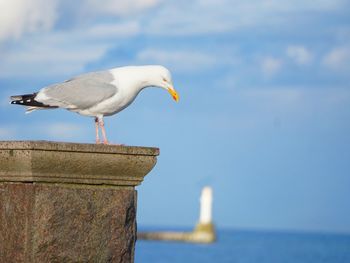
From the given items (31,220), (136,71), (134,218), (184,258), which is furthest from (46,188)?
(184,258)

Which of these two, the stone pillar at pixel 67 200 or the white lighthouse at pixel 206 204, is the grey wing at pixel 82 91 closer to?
the stone pillar at pixel 67 200

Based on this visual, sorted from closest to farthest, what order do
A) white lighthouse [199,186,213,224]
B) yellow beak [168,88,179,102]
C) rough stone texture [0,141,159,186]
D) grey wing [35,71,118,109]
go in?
rough stone texture [0,141,159,186], grey wing [35,71,118,109], yellow beak [168,88,179,102], white lighthouse [199,186,213,224]

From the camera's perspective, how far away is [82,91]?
24.5 ft

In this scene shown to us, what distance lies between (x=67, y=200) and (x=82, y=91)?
1.00m

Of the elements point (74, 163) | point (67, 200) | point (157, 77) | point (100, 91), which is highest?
point (157, 77)

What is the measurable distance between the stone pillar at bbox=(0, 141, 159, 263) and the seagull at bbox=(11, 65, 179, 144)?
0.56m

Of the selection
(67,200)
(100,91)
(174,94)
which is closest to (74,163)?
(67,200)

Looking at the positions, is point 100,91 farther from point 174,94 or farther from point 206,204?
point 206,204

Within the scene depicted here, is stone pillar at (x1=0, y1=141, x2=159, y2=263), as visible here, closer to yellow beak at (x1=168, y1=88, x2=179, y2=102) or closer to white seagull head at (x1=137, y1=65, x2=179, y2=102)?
white seagull head at (x1=137, y1=65, x2=179, y2=102)

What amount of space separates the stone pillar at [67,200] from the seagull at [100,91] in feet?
1.83

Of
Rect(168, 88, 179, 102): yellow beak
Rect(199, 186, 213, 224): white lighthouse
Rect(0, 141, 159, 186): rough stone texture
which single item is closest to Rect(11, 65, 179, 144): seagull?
Rect(168, 88, 179, 102): yellow beak

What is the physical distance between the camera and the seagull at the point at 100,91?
7.43m

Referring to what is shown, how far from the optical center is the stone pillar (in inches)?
261

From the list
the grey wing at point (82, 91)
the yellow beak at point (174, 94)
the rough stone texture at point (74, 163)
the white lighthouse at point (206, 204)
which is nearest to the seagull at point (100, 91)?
the grey wing at point (82, 91)
